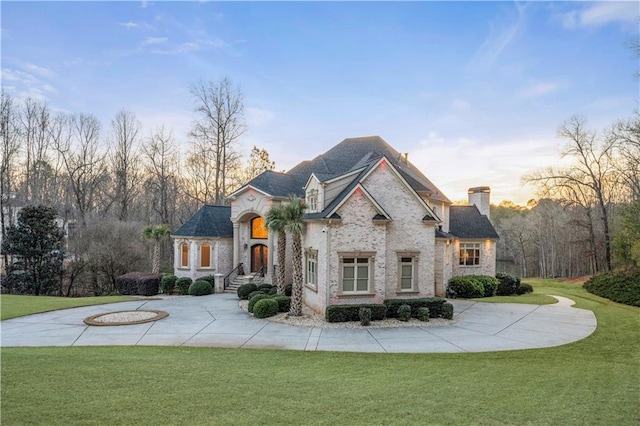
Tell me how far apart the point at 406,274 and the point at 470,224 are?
1304 cm

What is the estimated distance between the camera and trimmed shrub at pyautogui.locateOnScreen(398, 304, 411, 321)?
14977mm

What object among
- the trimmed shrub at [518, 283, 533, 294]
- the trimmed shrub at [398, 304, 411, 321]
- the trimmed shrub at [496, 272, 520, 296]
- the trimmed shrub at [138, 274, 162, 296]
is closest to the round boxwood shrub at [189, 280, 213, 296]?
the trimmed shrub at [138, 274, 162, 296]

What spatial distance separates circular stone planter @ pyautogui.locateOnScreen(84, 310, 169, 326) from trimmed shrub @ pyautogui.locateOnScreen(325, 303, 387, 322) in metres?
7.59

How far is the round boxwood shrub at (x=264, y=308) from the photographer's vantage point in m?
15.8

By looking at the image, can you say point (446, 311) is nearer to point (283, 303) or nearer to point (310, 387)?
point (283, 303)

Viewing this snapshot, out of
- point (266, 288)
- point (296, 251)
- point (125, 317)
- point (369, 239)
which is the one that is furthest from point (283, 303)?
point (125, 317)

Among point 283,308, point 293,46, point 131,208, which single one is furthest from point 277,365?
point 131,208

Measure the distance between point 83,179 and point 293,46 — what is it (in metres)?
29.8

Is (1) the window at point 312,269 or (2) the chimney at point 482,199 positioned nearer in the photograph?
(1) the window at point 312,269

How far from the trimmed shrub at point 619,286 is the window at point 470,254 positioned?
8.34m

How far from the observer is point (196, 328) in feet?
45.0

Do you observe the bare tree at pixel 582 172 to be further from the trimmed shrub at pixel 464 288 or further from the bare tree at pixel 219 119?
the bare tree at pixel 219 119

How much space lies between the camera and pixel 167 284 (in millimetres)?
24297

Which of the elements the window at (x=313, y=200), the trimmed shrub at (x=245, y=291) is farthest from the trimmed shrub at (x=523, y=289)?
the trimmed shrub at (x=245, y=291)
